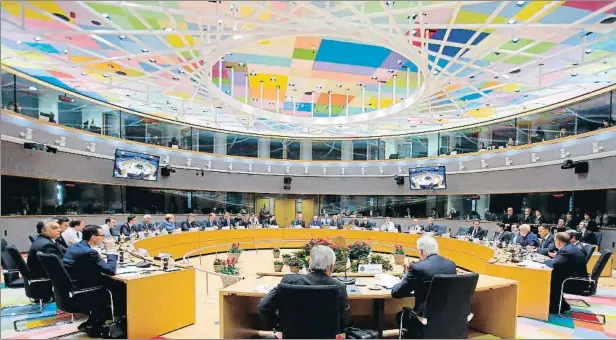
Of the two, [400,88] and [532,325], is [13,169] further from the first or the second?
[532,325]

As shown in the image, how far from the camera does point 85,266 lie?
3.88 metres

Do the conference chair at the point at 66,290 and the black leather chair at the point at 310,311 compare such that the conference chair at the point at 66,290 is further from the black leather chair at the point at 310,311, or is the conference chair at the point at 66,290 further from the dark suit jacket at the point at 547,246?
the dark suit jacket at the point at 547,246

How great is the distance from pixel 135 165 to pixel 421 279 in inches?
434

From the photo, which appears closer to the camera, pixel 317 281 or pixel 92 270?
pixel 317 281

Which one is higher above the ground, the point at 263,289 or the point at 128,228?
the point at 263,289

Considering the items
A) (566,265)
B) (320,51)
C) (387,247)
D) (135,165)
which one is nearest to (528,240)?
(566,265)

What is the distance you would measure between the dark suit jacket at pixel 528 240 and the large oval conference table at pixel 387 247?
66 centimetres

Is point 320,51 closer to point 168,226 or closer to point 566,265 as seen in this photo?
point 566,265

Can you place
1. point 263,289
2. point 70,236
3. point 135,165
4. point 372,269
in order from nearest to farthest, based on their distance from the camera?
point 263,289, point 372,269, point 70,236, point 135,165

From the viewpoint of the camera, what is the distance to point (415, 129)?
14.9 m

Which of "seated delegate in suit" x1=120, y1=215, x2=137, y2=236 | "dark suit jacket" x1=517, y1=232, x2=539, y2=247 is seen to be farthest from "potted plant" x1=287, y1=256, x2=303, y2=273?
"dark suit jacket" x1=517, y1=232, x2=539, y2=247

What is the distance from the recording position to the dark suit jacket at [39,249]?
452 cm

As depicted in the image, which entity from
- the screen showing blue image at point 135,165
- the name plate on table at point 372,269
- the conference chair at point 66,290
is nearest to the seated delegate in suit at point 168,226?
the screen showing blue image at point 135,165

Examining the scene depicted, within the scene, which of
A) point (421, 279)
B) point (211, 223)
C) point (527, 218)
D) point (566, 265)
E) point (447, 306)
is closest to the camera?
point (447, 306)
